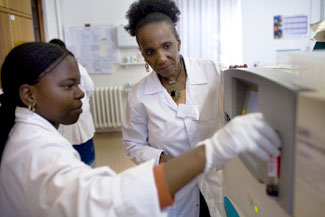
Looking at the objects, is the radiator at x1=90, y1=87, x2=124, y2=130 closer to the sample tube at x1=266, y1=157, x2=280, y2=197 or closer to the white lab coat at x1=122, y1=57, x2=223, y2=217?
the white lab coat at x1=122, y1=57, x2=223, y2=217

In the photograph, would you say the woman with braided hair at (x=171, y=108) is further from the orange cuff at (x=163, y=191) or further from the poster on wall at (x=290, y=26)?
the poster on wall at (x=290, y=26)

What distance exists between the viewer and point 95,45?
12.8ft

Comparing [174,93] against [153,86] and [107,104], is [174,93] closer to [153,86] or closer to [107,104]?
[153,86]

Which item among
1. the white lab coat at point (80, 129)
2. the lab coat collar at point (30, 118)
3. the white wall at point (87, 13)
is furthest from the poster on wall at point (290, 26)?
the lab coat collar at point (30, 118)

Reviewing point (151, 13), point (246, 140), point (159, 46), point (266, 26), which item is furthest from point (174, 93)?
point (266, 26)

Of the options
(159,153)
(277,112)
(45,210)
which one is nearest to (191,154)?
(277,112)

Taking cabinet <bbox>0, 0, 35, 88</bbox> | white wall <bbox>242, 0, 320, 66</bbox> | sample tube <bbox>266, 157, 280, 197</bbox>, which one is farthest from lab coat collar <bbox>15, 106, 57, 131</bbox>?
white wall <bbox>242, 0, 320, 66</bbox>

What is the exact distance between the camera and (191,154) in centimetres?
57

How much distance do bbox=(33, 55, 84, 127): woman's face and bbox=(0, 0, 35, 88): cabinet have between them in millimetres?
1566

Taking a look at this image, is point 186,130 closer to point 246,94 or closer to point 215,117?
point 215,117

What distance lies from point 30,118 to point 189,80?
70cm

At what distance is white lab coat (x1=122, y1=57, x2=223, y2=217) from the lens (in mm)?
1123

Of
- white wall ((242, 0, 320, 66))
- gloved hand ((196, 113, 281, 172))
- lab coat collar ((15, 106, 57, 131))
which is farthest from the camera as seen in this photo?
white wall ((242, 0, 320, 66))

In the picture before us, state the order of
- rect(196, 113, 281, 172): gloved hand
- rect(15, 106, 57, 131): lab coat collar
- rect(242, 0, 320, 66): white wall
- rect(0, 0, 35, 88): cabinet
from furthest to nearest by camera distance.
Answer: rect(242, 0, 320, 66): white wall, rect(0, 0, 35, 88): cabinet, rect(15, 106, 57, 131): lab coat collar, rect(196, 113, 281, 172): gloved hand
